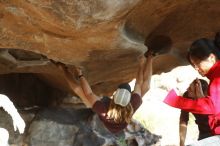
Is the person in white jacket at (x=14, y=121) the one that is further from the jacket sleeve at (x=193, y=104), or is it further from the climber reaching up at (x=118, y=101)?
the jacket sleeve at (x=193, y=104)

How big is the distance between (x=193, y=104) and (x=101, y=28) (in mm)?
1626

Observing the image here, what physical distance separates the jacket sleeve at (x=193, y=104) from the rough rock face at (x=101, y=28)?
113 cm

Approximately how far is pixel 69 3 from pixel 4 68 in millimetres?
2719

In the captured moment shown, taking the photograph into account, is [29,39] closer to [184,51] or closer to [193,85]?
[193,85]

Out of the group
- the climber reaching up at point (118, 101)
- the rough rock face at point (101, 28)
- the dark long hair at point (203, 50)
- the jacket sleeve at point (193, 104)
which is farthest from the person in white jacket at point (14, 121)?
the dark long hair at point (203, 50)

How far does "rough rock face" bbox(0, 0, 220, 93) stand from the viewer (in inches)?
158

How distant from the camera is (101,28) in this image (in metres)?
4.46

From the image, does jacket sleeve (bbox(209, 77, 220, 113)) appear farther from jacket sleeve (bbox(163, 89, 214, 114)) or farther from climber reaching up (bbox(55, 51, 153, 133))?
climber reaching up (bbox(55, 51, 153, 133))

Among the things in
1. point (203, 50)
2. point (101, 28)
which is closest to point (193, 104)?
point (203, 50)

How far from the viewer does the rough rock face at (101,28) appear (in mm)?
4004

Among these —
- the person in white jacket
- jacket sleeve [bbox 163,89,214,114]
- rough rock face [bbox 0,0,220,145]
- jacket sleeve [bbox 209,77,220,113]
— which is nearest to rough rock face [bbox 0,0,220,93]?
rough rock face [bbox 0,0,220,145]

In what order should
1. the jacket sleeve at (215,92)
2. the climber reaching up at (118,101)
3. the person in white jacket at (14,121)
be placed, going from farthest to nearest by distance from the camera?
the climber reaching up at (118,101) < the person in white jacket at (14,121) < the jacket sleeve at (215,92)

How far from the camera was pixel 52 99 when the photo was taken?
792cm

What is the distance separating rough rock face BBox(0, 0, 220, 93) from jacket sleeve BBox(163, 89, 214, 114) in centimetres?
113
